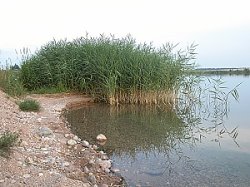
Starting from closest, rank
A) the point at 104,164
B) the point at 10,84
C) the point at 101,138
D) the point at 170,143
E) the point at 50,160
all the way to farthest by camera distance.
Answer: the point at 50,160 → the point at 104,164 → the point at 170,143 → the point at 101,138 → the point at 10,84

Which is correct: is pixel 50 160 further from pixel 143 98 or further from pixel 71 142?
pixel 143 98

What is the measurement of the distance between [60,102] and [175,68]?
202 inches

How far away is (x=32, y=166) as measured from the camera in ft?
16.8

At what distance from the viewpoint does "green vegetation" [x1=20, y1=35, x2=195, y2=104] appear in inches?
574

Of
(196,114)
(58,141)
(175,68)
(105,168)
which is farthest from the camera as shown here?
(175,68)

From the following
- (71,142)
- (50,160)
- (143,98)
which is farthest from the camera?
(143,98)

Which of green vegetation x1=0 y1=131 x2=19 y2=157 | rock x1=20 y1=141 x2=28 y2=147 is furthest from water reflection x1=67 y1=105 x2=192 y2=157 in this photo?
green vegetation x1=0 y1=131 x2=19 y2=157

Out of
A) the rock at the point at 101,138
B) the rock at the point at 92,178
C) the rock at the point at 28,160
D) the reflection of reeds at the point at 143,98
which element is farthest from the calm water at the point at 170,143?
the rock at the point at 28,160

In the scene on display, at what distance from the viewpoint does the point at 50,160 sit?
5.71 meters

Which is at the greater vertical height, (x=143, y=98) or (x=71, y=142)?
(x=143, y=98)

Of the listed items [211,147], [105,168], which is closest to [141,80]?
[211,147]

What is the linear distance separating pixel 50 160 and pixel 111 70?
919 centimetres

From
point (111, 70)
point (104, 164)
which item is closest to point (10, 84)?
point (111, 70)

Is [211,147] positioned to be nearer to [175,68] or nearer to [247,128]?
[247,128]
